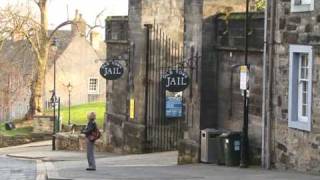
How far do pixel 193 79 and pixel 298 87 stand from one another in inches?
211

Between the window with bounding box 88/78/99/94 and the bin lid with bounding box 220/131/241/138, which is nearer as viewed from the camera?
the bin lid with bounding box 220/131/241/138

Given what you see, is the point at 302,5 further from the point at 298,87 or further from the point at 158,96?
the point at 158,96

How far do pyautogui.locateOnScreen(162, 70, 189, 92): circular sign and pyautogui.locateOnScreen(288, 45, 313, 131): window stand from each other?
4.25 metres

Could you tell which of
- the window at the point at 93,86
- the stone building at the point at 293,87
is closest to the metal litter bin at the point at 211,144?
the stone building at the point at 293,87

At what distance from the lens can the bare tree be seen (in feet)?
174

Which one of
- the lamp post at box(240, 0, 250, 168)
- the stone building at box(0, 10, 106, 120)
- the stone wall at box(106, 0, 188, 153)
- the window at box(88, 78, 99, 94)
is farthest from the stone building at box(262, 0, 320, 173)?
the window at box(88, 78, 99, 94)

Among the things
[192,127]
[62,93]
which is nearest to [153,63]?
[192,127]

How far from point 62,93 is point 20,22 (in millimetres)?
29760

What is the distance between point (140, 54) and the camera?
99.1ft

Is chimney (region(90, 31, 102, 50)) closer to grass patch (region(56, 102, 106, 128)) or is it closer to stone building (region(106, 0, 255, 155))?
grass patch (region(56, 102, 106, 128))

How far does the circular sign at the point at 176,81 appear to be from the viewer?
72.5ft

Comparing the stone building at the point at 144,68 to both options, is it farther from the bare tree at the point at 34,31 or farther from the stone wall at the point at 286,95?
the bare tree at the point at 34,31

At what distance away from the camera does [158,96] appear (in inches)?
1196

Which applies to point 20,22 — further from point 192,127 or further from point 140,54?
point 192,127
